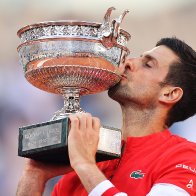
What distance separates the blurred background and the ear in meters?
2.12

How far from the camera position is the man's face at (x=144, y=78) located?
2432 millimetres

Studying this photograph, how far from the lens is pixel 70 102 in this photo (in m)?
2.33

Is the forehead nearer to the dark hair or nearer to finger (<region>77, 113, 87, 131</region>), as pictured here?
the dark hair

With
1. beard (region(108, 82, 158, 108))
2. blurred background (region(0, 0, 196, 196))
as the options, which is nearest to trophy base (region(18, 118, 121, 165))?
beard (region(108, 82, 158, 108))

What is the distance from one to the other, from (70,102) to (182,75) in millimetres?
482

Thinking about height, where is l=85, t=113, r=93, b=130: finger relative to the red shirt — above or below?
above

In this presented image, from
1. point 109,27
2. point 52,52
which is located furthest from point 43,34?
point 109,27

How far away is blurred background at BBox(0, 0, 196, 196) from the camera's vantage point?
492 centimetres

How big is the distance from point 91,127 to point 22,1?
3.85 meters

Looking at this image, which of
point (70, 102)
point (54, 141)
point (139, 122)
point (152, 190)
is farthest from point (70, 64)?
point (152, 190)

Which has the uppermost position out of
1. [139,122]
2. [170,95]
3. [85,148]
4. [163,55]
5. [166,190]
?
[163,55]

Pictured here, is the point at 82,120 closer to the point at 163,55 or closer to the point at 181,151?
the point at 181,151

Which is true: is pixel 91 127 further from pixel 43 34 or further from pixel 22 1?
pixel 22 1

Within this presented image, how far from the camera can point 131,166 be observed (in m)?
2.29
